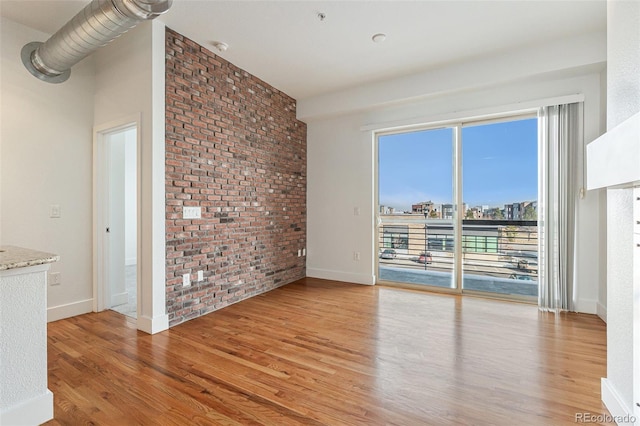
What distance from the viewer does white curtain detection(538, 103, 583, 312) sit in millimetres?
3266

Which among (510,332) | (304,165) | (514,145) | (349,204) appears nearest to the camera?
(510,332)

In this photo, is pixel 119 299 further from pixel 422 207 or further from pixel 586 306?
pixel 586 306

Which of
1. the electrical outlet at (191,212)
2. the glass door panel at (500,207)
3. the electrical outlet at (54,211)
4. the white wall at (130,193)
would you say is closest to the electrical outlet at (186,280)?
the electrical outlet at (191,212)

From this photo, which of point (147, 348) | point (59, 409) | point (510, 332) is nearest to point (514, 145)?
point (510, 332)

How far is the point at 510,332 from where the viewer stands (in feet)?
9.07

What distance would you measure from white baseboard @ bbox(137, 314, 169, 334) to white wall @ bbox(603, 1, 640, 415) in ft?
10.8

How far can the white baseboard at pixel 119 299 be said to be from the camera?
3.52 metres

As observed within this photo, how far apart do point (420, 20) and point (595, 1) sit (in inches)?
55.1

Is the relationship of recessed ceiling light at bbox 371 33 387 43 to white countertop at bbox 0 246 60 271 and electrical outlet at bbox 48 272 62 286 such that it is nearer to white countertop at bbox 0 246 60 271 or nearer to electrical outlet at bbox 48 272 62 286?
white countertop at bbox 0 246 60 271

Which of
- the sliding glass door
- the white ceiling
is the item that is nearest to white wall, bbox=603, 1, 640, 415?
the white ceiling

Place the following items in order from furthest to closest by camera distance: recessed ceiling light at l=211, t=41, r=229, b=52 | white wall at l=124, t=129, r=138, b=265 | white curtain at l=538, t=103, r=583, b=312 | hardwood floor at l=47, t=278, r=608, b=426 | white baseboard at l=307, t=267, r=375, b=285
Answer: white wall at l=124, t=129, r=138, b=265 < white baseboard at l=307, t=267, r=375, b=285 < white curtain at l=538, t=103, r=583, b=312 < recessed ceiling light at l=211, t=41, r=229, b=52 < hardwood floor at l=47, t=278, r=608, b=426

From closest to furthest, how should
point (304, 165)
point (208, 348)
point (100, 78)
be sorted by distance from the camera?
point (208, 348)
point (100, 78)
point (304, 165)

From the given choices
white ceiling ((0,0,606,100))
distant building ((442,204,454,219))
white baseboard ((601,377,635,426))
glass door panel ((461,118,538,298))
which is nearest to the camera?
white baseboard ((601,377,635,426))

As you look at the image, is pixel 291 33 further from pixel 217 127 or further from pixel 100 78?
pixel 100 78
